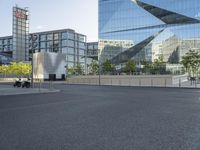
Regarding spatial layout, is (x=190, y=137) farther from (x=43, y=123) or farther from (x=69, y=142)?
(x=43, y=123)

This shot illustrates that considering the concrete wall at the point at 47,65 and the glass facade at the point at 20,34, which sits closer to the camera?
the concrete wall at the point at 47,65

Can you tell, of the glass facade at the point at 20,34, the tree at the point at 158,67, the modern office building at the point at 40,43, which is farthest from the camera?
the modern office building at the point at 40,43

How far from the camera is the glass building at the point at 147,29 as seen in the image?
3615 inches

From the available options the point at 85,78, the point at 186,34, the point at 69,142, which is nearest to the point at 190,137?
the point at 69,142

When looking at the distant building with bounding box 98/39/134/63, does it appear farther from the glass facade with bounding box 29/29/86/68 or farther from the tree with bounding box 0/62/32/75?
the glass facade with bounding box 29/29/86/68

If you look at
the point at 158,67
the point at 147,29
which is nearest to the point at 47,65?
the point at 147,29

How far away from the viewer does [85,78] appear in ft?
231

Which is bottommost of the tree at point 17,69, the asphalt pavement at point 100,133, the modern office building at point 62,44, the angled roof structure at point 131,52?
the asphalt pavement at point 100,133

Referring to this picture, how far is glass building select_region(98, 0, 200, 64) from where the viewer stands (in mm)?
91812

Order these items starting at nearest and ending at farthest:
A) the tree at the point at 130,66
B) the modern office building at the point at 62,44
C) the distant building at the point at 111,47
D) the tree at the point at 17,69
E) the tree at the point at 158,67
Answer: the tree at the point at 158,67
the tree at the point at 130,66
the distant building at the point at 111,47
the tree at the point at 17,69
the modern office building at the point at 62,44

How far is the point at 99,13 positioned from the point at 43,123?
102 meters

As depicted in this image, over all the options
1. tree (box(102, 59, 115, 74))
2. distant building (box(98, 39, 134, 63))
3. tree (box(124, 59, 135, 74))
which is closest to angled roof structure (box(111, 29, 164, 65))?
distant building (box(98, 39, 134, 63))

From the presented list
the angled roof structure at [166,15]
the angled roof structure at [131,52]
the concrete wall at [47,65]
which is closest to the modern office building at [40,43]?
the concrete wall at [47,65]

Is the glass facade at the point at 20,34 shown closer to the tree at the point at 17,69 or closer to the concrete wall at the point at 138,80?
the tree at the point at 17,69
